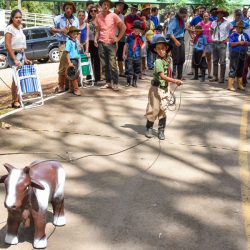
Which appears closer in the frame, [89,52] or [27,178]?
[27,178]

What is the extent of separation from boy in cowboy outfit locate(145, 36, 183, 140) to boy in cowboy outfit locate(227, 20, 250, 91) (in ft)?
15.2

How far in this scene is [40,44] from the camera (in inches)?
837

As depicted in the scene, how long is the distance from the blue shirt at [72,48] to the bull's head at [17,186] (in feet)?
21.6

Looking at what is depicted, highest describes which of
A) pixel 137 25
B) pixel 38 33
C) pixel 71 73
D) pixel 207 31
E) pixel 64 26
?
pixel 64 26

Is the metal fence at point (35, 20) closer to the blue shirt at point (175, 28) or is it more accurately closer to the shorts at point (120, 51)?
the shorts at point (120, 51)

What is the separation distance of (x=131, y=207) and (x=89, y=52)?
23.8ft

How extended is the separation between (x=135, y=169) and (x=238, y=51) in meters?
6.41

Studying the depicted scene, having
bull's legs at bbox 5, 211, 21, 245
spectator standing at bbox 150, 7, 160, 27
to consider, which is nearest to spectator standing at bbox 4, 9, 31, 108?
bull's legs at bbox 5, 211, 21, 245

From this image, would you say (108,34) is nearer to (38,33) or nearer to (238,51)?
(238,51)

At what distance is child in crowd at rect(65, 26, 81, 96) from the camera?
9945mm

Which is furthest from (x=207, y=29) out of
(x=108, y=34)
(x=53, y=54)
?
(x=53, y=54)

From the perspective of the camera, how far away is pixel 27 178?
374cm

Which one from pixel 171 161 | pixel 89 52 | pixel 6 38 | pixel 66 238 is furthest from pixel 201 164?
pixel 89 52

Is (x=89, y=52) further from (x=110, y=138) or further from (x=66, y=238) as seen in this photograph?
(x=66, y=238)
